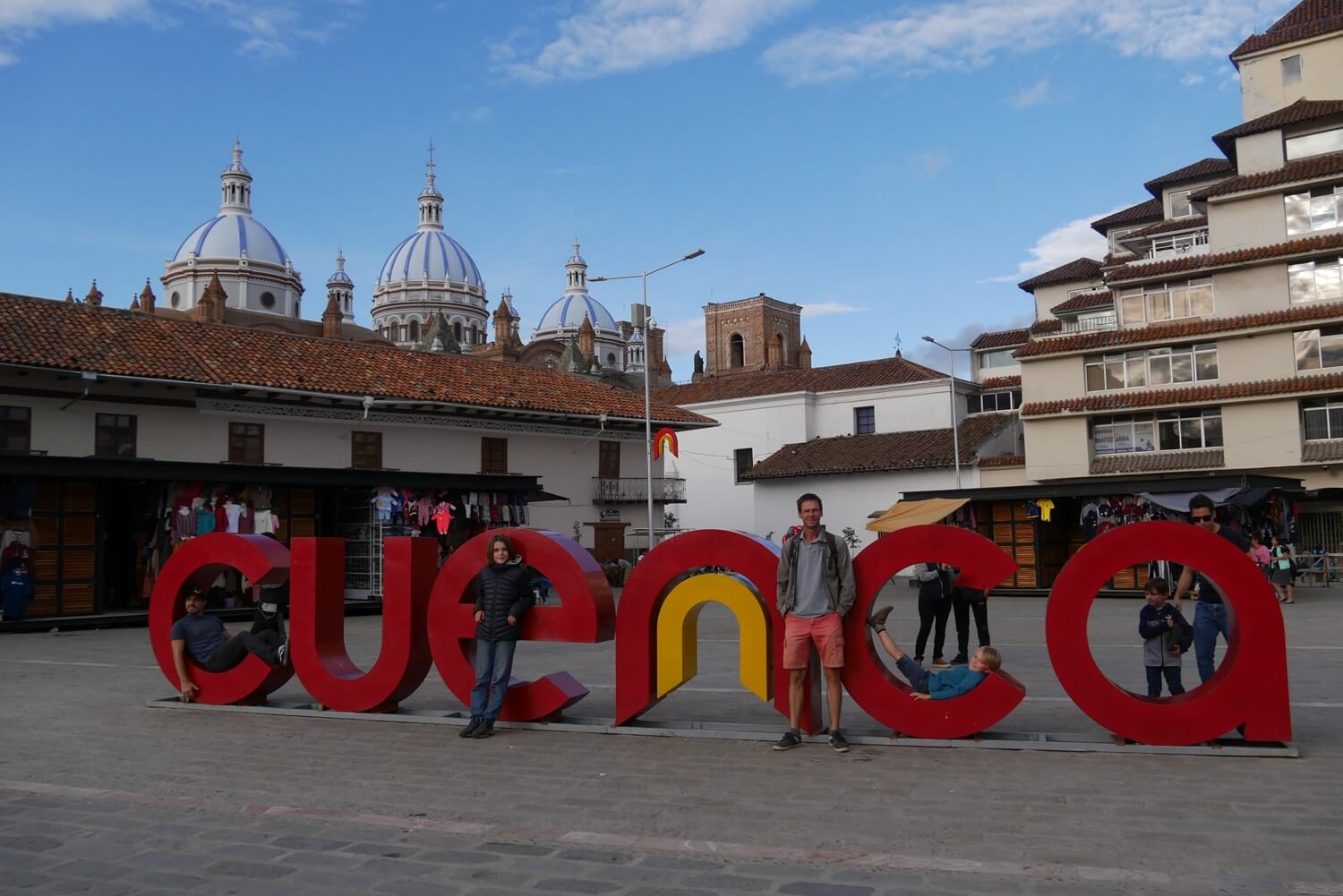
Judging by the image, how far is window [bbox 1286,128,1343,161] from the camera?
3578 centimetres

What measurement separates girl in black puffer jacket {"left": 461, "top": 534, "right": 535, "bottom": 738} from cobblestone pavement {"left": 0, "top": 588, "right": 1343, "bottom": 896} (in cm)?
26

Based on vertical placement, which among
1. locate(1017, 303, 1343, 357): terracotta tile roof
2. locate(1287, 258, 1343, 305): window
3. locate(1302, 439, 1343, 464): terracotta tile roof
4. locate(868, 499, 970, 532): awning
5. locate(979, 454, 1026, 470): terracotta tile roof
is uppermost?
locate(1287, 258, 1343, 305): window

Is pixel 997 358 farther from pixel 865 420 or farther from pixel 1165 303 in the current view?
pixel 1165 303

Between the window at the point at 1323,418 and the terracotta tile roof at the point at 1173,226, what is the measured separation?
828 centimetres

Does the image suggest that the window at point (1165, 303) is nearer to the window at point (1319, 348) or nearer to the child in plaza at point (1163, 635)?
the window at point (1319, 348)

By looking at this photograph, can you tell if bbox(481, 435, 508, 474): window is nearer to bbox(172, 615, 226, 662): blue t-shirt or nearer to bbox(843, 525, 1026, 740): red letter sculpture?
bbox(172, 615, 226, 662): blue t-shirt

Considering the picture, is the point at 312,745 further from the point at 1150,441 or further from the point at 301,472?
the point at 1150,441

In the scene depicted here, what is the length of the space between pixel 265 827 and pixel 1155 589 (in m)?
6.80

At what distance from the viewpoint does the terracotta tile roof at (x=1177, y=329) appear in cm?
3453

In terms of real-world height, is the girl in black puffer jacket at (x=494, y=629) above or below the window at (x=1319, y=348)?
below

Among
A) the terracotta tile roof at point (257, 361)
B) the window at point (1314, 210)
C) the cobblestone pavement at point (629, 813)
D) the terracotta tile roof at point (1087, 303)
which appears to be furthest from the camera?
the terracotta tile roof at point (1087, 303)

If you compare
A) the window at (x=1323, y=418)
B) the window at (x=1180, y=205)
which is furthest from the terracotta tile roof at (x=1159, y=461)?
the window at (x=1180, y=205)

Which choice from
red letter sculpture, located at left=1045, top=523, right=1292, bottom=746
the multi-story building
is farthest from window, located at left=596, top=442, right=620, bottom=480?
red letter sculpture, located at left=1045, top=523, right=1292, bottom=746

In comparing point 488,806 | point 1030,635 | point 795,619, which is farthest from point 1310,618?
point 488,806
